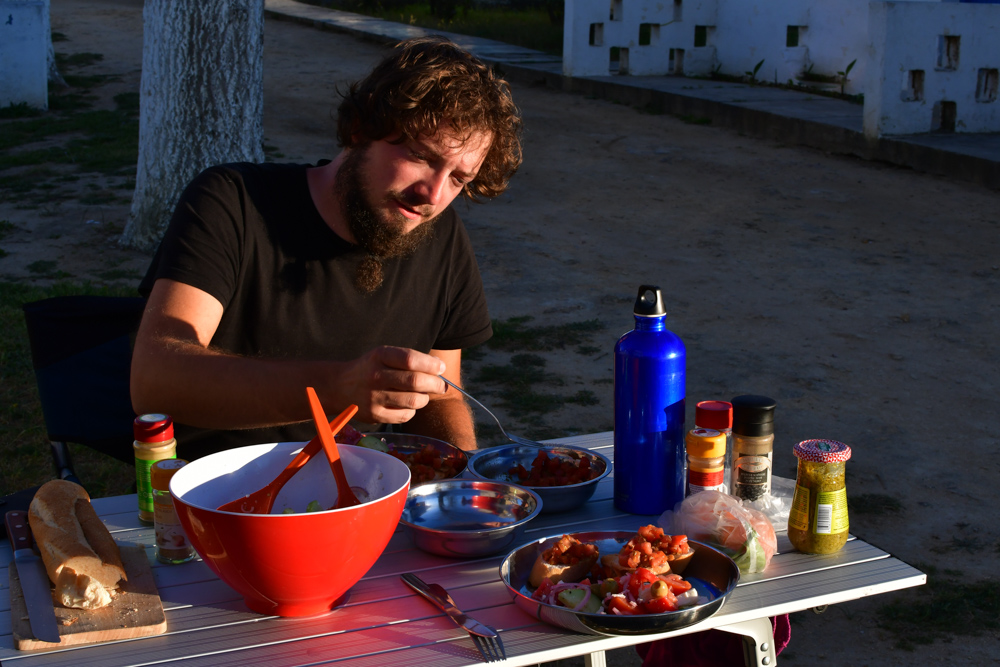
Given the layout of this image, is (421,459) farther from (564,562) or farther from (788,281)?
(788,281)

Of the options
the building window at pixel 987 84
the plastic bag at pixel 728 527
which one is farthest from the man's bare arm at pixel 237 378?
the building window at pixel 987 84

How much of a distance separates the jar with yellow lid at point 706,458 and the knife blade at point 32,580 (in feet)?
3.35

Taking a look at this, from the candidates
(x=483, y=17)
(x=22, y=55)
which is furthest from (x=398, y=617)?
(x=483, y=17)

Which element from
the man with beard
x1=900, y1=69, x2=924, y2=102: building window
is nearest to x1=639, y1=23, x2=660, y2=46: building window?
x1=900, y1=69, x2=924, y2=102: building window

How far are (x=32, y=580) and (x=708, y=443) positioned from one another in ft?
3.55

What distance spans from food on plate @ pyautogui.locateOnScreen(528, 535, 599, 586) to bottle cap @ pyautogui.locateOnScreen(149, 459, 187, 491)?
0.60 meters

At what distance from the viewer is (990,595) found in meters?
2.98

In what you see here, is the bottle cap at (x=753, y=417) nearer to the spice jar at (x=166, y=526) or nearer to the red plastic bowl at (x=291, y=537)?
the red plastic bowl at (x=291, y=537)

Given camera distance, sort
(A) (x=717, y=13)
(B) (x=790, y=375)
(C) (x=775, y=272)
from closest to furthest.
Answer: (B) (x=790, y=375) < (C) (x=775, y=272) < (A) (x=717, y=13)

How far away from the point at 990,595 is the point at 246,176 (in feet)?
7.95

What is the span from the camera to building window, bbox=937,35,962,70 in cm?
899

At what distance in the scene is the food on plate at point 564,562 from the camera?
1484 millimetres

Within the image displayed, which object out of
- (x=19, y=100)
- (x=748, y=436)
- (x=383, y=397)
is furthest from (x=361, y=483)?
(x=19, y=100)

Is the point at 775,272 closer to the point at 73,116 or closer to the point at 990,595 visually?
the point at 990,595
